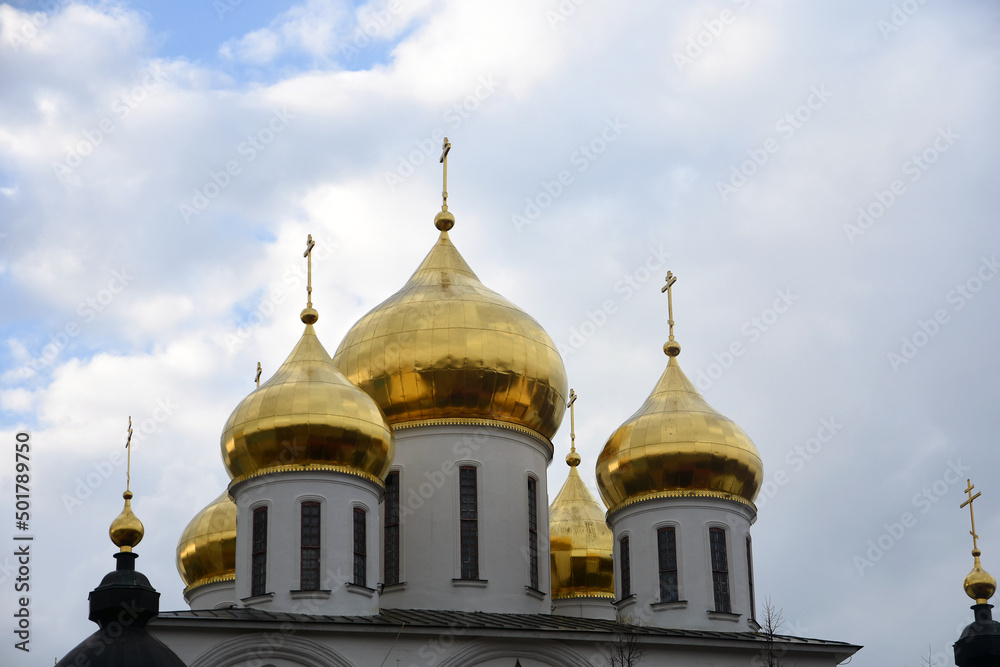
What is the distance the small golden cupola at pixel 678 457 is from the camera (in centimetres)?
2942

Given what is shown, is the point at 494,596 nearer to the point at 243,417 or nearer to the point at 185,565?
the point at 243,417

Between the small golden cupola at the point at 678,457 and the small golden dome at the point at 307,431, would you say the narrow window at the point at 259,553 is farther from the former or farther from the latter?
the small golden cupola at the point at 678,457

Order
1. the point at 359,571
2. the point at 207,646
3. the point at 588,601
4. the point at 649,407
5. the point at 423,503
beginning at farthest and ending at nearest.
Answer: the point at 588,601 → the point at 649,407 → the point at 423,503 → the point at 359,571 → the point at 207,646

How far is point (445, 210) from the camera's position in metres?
32.6

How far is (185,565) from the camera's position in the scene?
3356 centimetres

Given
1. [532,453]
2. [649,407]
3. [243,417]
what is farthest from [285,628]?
[649,407]

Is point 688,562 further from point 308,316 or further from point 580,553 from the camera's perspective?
point 308,316

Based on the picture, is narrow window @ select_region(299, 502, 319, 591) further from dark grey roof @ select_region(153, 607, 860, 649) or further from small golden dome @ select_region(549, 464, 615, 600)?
small golden dome @ select_region(549, 464, 615, 600)

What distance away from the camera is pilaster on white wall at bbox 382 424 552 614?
91.8ft

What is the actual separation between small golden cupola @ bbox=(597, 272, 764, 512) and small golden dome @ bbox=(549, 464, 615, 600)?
2.88 m

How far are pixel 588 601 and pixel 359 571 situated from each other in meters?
7.08

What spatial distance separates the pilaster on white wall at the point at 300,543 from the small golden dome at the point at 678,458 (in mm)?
4691

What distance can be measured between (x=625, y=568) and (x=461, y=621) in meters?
4.24

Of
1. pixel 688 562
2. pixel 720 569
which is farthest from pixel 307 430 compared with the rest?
pixel 720 569
